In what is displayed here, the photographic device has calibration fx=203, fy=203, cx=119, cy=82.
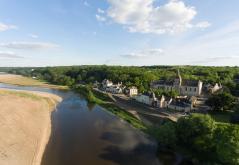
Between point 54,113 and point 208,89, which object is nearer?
point 54,113

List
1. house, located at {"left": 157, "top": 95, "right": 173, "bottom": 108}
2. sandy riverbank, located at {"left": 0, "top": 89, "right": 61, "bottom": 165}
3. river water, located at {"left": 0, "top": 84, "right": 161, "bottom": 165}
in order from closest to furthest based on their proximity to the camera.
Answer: sandy riverbank, located at {"left": 0, "top": 89, "right": 61, "bottom": 165} → river water, located at {"left": 0, "top": 84, "right": 161, "bottom": 165} → house, located at {"left": 157, "top": 95, "right": 173, "bottom": 108}

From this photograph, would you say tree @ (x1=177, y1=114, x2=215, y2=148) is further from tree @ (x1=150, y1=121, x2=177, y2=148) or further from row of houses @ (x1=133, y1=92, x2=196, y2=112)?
row of houses @ (x1=133, y1=92, x2=196, y2=112)

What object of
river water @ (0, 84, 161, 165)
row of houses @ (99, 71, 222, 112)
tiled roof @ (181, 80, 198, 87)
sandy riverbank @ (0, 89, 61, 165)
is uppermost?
tiled roof @ (181, 80, 198, 87)

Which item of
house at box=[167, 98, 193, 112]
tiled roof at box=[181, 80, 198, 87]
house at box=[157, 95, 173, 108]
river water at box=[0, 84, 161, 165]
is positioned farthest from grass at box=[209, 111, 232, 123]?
tiled roof at box=[181, 80, 198, 87]

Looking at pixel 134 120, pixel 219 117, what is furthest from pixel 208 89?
pixel 134 120

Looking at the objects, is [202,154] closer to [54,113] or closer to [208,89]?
[54,113]

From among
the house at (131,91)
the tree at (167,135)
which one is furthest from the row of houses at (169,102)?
the tree at (167,135)
